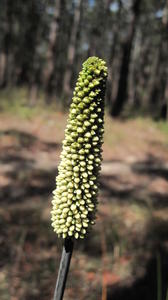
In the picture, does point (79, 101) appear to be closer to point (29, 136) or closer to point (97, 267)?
point (97, 267)

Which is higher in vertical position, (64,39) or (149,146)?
(64,39)

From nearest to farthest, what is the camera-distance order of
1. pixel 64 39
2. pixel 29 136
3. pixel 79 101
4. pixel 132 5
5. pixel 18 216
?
pixel 79 101 < pixel 18 216 < pixel 29 136 < pixel 132 5 < pixel 64 39

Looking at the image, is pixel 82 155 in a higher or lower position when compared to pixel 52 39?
lower

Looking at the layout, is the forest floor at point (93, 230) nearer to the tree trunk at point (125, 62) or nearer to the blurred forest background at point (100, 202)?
the blurred forest background at point (100, 202)

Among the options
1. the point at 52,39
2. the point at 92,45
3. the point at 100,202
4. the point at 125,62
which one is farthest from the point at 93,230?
the point at 92,45

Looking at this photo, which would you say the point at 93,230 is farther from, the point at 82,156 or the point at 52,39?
the point at 52,39

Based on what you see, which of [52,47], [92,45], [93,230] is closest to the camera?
[93,230]

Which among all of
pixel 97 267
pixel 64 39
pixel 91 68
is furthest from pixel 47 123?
pixel 64 39
